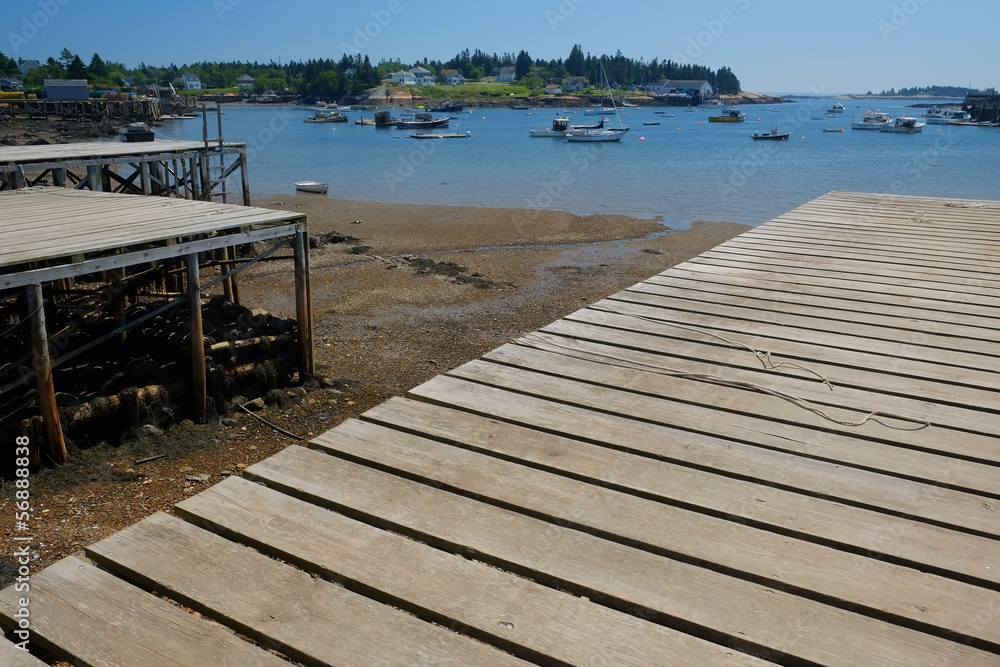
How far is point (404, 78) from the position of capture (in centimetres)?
16838

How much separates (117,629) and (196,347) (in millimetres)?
6420

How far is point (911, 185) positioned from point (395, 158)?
31016mm

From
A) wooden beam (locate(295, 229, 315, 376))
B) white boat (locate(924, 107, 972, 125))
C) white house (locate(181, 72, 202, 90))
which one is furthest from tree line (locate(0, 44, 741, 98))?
wooden beam (locate(295, 229, 315, 376))

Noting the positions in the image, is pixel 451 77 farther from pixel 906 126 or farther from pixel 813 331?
pixel 813 331

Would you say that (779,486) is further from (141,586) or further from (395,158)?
(395,158)

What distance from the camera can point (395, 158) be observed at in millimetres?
50906

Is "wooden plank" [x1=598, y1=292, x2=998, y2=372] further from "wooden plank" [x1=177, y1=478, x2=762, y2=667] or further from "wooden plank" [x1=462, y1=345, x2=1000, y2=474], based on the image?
"wooden plank" [x1=177, y1=478, x2=762, y2=667]

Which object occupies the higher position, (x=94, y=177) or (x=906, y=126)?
(x=906, y=126)

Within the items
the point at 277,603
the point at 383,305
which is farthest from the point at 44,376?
the point at 383,305

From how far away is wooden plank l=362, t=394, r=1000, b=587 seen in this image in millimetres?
2256

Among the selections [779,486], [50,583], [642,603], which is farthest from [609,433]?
[50,583]

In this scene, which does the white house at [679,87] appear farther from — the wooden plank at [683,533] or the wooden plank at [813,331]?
the wooden plank at [683,533]

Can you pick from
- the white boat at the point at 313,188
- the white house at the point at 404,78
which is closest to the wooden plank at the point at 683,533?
the white boat at the point at 313,188

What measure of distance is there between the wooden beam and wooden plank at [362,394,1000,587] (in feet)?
19.4
